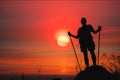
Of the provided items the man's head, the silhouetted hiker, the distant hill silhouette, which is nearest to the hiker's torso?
the silhouetted hiker

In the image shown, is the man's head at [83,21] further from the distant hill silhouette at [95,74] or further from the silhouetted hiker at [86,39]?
the distant hill silhouette at [95,74]

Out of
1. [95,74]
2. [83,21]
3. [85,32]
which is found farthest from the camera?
[85,32]

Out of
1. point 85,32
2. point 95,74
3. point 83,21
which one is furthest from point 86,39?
point 95,74

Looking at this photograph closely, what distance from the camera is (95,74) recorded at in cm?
2705

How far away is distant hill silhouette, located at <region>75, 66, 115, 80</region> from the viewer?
2692 cm

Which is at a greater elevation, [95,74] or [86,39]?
[86,39]

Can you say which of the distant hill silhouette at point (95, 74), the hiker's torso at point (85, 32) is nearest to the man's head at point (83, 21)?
the hiker's torso at point (85, 32)

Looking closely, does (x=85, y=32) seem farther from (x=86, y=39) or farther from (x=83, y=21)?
(x=83, y=21)

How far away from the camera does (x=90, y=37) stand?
28.2 meters

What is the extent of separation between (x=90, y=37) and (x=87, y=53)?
1022 millimetres

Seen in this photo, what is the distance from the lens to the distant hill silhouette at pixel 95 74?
88.3 feet

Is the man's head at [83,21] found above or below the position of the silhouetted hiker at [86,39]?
above

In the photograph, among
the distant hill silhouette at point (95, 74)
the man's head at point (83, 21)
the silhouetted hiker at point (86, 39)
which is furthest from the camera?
the silhouetted hiker at point (86, 39)

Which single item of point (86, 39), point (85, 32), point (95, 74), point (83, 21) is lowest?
point (95, 74)
